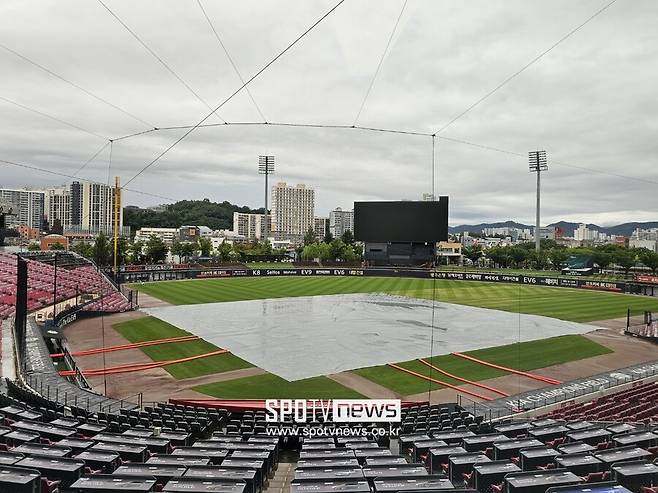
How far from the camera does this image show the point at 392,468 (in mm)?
8609

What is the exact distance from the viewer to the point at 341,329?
128 feet

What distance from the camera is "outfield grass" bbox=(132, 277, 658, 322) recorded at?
53219 millimetres

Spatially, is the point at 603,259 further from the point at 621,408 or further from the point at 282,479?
the point at 282,479

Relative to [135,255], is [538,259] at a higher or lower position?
higher

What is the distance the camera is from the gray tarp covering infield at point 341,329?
2997cm

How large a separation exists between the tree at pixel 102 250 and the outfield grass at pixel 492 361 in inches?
2283

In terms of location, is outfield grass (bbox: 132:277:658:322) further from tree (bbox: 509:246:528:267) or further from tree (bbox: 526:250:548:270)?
tree (bbox: 509:246:528:267)

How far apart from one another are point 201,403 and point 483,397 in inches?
515

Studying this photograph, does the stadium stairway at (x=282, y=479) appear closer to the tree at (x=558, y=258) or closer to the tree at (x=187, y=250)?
the tree at (x=558, y=258)

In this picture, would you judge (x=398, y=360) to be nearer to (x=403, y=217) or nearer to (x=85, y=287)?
(x=85, y=287)

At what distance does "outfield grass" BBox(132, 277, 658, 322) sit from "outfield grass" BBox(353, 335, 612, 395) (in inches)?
522

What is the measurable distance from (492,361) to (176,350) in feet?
66.9

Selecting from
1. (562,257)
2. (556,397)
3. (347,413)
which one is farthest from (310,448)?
(562,257)

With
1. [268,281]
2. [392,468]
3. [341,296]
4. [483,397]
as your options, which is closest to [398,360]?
[483,397]
